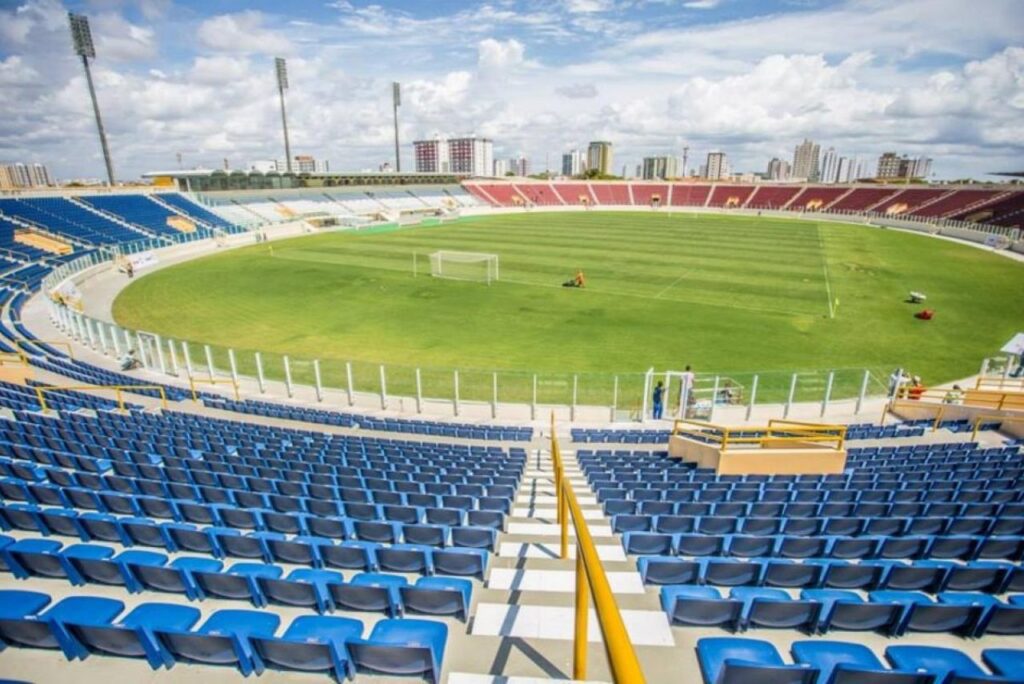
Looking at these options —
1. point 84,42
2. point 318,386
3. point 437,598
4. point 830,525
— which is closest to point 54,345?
point 318,386

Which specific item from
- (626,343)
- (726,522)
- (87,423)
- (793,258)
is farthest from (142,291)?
(793,258)

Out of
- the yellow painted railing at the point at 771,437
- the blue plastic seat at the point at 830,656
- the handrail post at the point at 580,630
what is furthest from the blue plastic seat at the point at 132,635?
the yellow painted railing at the point at 771,437

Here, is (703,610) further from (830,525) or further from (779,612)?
(830,525)

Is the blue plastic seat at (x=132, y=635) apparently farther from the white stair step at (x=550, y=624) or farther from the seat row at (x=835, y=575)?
the seat row at (x=835, y=575)

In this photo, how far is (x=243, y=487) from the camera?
30.4 feet

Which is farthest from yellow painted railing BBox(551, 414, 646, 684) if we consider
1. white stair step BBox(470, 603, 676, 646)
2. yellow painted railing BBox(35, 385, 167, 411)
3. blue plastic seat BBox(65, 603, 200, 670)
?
yellow painted railing BBox(35, 385, 167, 411)

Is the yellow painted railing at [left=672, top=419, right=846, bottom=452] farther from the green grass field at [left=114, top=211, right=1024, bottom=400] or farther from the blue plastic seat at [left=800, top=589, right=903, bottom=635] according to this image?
the green grass field at [left=114, top=211, right=1024, bottom=400]

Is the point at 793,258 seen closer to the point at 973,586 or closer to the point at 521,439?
the point at 521,439

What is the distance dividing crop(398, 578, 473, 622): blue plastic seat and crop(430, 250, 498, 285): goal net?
1436 inches

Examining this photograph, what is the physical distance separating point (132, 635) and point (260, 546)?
2.44 meters

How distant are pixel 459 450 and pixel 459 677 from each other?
1032cm

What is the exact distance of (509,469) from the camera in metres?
11.8

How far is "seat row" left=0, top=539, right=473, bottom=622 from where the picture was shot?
200 inches

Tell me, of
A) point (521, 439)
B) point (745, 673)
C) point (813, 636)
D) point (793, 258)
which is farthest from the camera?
point (793, 258)
